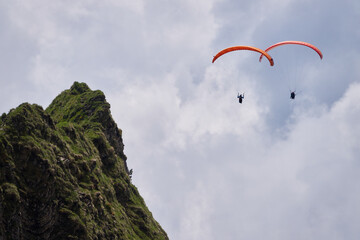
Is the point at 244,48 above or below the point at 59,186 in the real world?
above

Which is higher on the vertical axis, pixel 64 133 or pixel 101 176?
pixel 64 133

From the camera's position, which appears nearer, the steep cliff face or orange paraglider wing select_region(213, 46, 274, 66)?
the steep cliff face

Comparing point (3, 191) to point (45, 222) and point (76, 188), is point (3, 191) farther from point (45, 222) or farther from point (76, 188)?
point (76, 188)

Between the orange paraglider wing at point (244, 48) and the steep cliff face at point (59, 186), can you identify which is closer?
the steep cliff face at point (59, 186)

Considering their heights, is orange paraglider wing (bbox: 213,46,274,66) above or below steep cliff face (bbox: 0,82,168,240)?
above

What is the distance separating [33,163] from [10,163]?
5.29 m

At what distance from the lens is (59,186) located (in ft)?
225

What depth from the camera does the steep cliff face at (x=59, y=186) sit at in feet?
192

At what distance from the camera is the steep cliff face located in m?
58.5

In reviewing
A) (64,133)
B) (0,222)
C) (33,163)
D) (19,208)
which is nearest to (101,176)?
(64,133)

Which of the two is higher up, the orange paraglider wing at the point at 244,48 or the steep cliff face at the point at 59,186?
the orange paraglider wing at the point at 244,48

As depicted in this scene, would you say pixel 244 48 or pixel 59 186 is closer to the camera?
pixel 59 186

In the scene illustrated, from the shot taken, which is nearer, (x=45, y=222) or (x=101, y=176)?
(x=45, y=222)

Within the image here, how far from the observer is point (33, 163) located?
63188 mm
